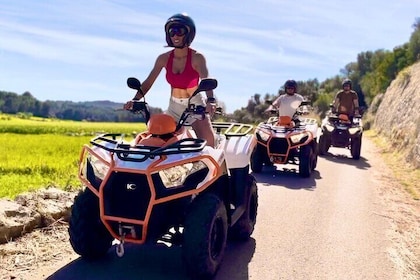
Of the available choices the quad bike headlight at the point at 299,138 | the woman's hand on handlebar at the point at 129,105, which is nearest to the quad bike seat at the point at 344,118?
the quad bike headlight at the point at 299,138

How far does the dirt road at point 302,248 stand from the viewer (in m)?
4.94

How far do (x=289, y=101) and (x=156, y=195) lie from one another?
8.29 metres

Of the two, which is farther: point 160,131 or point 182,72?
point 182,72

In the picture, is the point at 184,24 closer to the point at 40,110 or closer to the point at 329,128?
the point at 329,128

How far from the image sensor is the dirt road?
4938mm

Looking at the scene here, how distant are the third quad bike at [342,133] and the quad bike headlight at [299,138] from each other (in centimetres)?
464

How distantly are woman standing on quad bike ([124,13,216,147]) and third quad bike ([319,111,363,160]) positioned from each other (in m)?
10.8

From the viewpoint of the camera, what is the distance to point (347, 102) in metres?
16.4

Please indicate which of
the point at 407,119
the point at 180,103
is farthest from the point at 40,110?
the point at 180,103

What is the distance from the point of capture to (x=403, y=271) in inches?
213

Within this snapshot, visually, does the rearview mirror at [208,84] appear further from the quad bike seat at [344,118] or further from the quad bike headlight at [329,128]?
the quad bike seat at [344,118]

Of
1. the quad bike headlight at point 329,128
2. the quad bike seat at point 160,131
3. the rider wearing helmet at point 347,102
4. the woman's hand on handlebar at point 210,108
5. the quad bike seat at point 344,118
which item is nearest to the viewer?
the quad bike seat at point 160,131

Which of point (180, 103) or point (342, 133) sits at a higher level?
point (180, 103)

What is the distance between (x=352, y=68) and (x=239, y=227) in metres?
77.1
